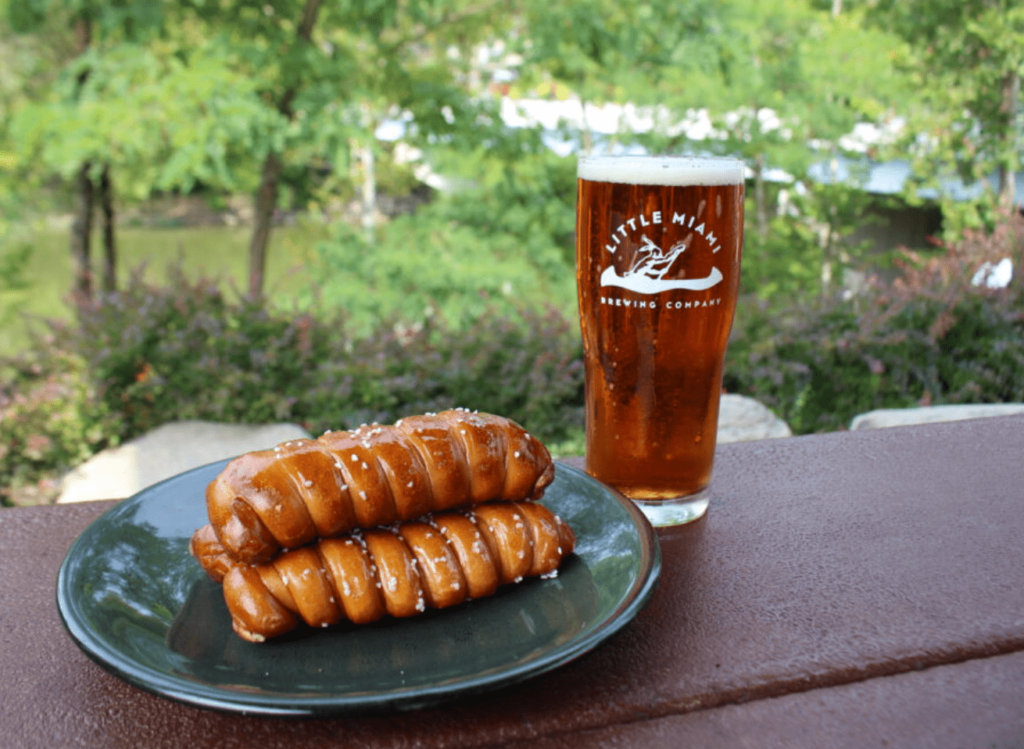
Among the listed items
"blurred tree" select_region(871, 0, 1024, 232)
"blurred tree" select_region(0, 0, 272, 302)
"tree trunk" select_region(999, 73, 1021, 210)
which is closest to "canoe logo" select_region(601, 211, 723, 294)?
"blurred tree" select_region(0, 0, 272, 302)

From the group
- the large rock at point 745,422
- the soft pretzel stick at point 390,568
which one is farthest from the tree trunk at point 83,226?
the soft pretzel stick at point 390,568

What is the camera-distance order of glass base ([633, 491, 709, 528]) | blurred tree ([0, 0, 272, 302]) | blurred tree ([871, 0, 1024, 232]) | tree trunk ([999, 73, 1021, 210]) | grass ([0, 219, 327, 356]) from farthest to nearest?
grass ([0, 219, 327, 356]), tree trunk ([999, 73, 1021, 210]), blurred tree ([871, 0, 1024, 232]), blurred tree ([0, 0, 272, 302]), glass base ([633, 491, 709, 528])

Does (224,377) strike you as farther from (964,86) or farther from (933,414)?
(964,86)

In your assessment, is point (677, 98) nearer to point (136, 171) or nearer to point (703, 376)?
point (136, 171)

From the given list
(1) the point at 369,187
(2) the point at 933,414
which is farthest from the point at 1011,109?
(1) the point at 369,187

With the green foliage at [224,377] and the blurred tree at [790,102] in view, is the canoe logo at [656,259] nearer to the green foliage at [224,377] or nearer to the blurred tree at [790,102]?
the green foliage at [224,377]

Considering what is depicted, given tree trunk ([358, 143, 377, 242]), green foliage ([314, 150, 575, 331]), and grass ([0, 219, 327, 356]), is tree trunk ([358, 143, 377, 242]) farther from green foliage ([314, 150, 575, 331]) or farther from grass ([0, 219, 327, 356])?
green foliage ([314, 150, 575, 331])
